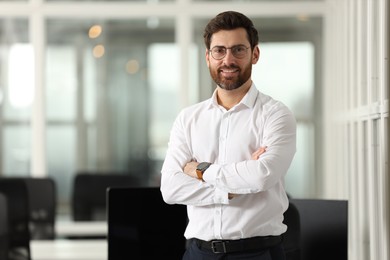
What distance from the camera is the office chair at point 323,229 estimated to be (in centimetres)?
342

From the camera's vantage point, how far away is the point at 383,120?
342 centimetres

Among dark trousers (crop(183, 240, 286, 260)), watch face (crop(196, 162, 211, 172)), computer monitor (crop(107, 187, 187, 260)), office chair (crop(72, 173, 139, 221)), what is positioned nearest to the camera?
dark trousers (crop(183, 240, 286, 260))

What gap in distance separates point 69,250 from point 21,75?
169 cm

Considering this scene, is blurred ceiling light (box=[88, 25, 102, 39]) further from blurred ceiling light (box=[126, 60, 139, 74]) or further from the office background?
blurred ceiling light (box=[126, 60, 139, 74])

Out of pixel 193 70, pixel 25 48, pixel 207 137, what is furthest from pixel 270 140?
pixel 25 48

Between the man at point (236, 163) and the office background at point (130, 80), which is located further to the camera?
the office background at point (130, 80)

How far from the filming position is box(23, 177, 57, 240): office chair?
548 cm

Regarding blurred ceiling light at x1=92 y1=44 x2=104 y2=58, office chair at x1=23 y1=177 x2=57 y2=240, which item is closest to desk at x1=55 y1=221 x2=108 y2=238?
office chair at x1=23 y1=177 x2=57 y2=240

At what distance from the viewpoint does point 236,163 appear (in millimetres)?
2775

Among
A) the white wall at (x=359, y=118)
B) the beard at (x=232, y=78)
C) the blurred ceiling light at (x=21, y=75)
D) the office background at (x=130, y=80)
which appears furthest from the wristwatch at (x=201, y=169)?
the blurred ceiling light at (x=21, y=75)

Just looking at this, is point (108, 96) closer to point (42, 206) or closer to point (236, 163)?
point (42, 206)

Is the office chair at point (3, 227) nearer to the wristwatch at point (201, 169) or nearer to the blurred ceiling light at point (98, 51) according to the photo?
the wristwatch at point (201, 169)

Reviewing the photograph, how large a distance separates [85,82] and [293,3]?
1747mm

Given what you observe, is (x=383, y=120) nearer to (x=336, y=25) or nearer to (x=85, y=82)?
(x=336, y=25)
